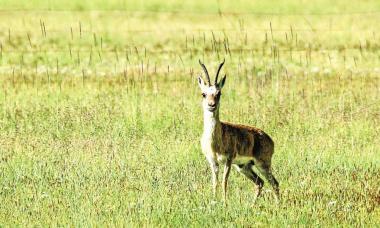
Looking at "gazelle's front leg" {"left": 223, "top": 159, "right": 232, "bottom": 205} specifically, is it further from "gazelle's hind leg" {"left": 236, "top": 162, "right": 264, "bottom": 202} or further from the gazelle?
"gazelle's hind leg" {"left": 236, "top": 162, "right": 264, "bottom": 202}

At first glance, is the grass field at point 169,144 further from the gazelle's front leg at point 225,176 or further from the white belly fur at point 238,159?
the white belly fur at point 238,159

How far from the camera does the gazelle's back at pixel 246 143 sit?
11.0 meters

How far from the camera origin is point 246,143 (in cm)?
1117

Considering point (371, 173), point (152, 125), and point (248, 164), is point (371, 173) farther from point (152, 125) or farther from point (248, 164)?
point (152, 125)

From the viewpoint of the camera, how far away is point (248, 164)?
11.5 m

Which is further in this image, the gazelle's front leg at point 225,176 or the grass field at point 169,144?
the gazelle's front leg at point 225,176

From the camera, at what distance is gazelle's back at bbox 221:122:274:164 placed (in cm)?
1097

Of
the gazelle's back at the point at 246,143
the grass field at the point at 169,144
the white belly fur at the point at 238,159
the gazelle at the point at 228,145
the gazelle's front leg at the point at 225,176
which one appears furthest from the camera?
the gazelle's back at the point at 246,143

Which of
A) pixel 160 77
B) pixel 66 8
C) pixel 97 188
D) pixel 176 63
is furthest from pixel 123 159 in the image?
pixel 66 8

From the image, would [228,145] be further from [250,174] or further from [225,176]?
[250,174]

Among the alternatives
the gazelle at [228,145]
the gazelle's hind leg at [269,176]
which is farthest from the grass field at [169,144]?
the gazelle at [228,145]

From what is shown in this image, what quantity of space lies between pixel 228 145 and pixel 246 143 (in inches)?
12.6

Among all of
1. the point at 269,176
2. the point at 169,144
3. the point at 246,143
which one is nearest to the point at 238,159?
the point at 246,143

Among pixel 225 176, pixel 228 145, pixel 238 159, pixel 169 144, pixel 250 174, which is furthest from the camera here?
pixel 169 144
